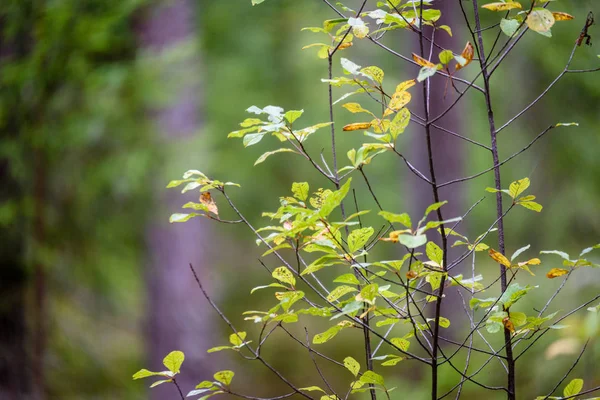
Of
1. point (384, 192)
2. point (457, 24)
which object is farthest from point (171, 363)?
point (384, 192)

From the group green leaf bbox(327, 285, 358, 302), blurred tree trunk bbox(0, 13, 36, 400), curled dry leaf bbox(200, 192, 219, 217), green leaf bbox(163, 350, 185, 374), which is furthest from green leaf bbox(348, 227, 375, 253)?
blurred tree trunk bbox(0, 13, 36, 400)

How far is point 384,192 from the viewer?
839 cm

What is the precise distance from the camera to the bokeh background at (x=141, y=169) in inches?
129

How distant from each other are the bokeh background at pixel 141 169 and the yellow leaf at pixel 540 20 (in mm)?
1679

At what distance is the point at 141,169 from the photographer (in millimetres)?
3467

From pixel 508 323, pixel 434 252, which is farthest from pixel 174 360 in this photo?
pixel 508 323

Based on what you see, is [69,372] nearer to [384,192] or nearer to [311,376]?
[311,376]

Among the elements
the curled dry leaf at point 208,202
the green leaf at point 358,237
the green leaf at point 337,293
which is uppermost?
the curled dry leaf at point 208,202

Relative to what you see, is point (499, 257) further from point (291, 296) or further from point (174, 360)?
point (174, 360)

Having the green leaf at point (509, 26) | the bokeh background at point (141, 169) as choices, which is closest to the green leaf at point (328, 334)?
the green leaf at point (509, 26)

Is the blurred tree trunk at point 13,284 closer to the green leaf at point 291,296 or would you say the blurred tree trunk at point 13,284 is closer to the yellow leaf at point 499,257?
the green leaf at point 291,296

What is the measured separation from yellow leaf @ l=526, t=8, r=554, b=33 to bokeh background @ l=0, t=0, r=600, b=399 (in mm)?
1679

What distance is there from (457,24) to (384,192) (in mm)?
4460

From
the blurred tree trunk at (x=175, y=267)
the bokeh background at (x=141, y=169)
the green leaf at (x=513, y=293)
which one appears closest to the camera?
the green leaf at (x=513, y=293)
